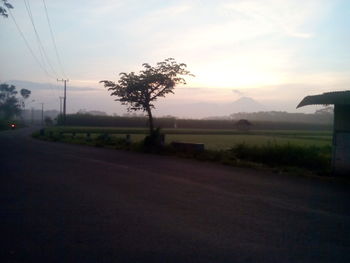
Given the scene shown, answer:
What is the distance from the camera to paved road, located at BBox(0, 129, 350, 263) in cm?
612

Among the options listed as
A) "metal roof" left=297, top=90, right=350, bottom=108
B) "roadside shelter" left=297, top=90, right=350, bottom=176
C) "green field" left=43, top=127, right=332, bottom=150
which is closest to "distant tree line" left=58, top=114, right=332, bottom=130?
"green field" left=43, top=127, right=332, bottom=150

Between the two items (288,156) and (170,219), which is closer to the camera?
(170,219)

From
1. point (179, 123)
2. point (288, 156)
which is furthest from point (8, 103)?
point (288, 156)

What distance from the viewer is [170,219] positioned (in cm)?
817

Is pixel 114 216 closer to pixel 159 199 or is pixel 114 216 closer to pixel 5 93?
pixel 159 199

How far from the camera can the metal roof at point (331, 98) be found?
1550 cm

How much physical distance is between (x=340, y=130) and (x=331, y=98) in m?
1.32

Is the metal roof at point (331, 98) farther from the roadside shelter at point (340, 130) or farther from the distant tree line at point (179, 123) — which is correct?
the distant tree line at point (179, 123)

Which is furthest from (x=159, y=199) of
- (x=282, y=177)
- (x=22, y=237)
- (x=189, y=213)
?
(x=282, y=177)

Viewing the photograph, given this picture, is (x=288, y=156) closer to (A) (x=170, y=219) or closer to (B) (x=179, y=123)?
(A) (x=170, y=219)

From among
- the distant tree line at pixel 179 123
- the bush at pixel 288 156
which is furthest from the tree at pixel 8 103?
the bush at pixel 288 156

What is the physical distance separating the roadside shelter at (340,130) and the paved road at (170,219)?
230cm

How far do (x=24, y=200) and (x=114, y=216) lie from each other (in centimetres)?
286

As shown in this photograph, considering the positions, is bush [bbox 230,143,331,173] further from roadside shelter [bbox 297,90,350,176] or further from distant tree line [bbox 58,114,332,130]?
distant tree line [bbox 58,114,332,130]
